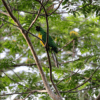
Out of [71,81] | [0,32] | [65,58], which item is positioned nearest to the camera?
[71,81]

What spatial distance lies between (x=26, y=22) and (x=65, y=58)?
1896mm

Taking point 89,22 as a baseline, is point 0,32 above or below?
above

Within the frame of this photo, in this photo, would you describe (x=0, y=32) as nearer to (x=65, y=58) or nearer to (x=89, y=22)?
(x=65, y=58)

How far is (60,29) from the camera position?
343 cm

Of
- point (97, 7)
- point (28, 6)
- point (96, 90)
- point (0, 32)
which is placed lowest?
point (96, 90)

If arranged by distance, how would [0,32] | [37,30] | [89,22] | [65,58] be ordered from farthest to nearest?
[65,58] → [0,32] → [89,22] → [37,30]

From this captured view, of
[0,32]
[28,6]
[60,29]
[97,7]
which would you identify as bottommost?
[97,7]

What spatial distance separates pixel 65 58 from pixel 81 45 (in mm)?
846

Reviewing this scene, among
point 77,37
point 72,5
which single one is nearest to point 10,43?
point 77,37

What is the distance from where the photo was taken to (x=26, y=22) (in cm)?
280

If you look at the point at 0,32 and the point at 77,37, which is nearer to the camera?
the point at 77,37

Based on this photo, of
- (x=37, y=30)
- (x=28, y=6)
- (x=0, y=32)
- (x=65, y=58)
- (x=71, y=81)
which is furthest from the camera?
(x=65, y=58)

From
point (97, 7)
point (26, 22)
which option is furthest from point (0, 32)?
point (97, 7)

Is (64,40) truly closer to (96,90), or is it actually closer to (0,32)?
(96,90)
